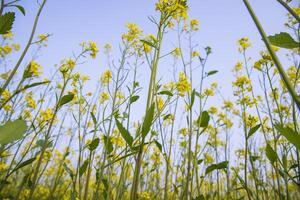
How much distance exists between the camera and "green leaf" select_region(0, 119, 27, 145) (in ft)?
1.70

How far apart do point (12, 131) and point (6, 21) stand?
488 mm

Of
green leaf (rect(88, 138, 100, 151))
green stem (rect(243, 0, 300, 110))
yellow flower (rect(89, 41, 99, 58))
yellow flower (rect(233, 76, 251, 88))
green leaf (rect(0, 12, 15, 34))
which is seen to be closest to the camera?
green stem (rect(243, 0, 300, 110))

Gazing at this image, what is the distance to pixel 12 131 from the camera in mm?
537

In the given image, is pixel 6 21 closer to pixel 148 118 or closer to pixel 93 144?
pixel 148 118

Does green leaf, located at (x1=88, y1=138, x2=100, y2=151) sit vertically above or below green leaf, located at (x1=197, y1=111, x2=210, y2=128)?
below

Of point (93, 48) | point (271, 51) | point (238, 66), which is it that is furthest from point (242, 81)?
point (271, 51)

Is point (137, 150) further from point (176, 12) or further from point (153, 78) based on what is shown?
point (176, 12)

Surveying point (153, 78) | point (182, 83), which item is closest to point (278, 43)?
point (153, 78)

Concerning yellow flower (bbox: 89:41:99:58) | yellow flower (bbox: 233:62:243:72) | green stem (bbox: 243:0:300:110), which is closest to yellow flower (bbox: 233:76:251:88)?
yellow flower (bbox: 233:62:243:72)

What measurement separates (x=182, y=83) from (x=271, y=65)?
1463 mm

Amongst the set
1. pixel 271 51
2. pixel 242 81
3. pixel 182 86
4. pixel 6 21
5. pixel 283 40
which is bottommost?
pixel 271 51

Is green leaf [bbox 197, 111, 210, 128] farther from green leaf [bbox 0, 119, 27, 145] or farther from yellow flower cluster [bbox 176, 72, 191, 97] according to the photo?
green leaf [bbox 0, 119, 27, 145]

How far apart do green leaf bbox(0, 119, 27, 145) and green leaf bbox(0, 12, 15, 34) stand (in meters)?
0.45

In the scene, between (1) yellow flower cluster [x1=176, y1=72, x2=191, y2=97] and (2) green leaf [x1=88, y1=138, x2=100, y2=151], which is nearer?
(2) green leaf [x1=88, y1=138, x2=100, y2=151]
